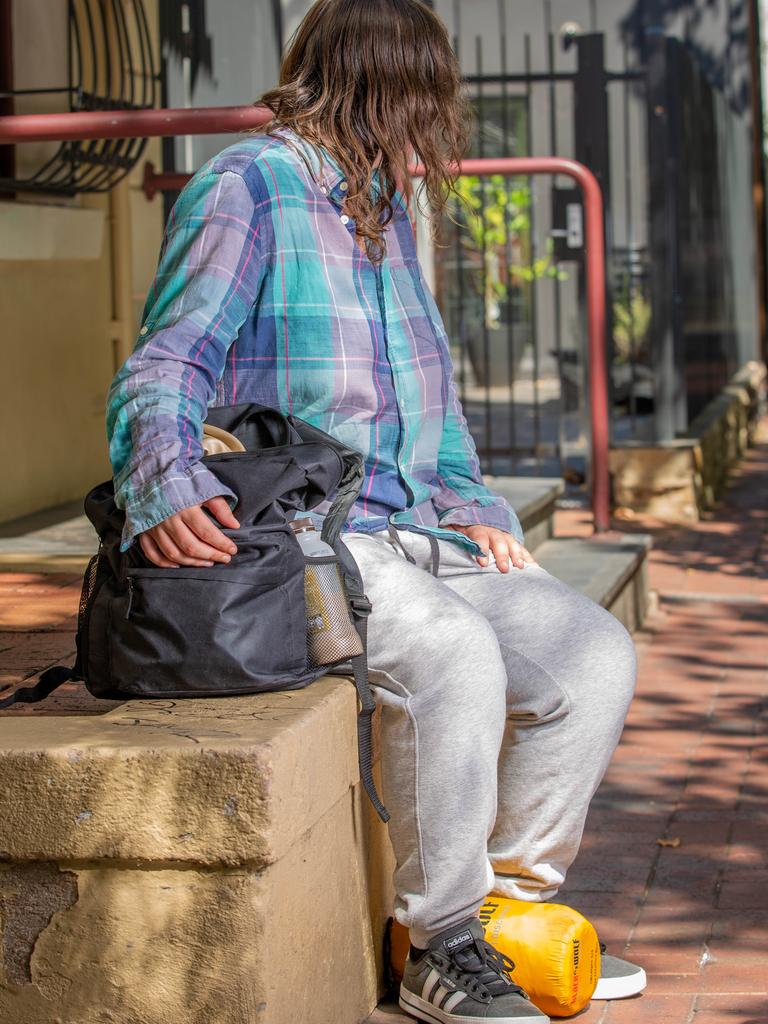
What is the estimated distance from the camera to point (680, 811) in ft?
14.0

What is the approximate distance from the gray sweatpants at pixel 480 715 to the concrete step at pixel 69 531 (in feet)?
7.01

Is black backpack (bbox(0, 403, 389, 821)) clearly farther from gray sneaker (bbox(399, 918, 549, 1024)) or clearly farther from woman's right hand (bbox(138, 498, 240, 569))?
gray sneaker (bbox(399, 918, 549, 1024))

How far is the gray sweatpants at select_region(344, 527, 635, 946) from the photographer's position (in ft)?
8.79

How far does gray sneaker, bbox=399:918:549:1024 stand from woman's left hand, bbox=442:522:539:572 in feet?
2.34

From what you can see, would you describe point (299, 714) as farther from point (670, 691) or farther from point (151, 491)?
point (670, 691)

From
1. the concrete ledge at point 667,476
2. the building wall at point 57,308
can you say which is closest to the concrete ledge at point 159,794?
the building wall at point 57,308

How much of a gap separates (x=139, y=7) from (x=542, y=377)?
34.2 ft

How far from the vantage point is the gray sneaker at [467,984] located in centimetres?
267

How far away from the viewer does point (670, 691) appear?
5559mm

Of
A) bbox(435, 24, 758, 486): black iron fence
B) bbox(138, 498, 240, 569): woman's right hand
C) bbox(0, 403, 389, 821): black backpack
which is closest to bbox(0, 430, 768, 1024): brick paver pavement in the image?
bbox(0, 403, 389, 821): black backpack

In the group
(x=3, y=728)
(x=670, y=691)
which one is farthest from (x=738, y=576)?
(x=3, y=728)

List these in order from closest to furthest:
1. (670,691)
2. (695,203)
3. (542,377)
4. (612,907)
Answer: (612,907) → (670,691) → (695,203) → (542,377)

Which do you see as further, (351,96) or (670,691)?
(670,691)

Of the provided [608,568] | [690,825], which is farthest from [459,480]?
[608,568]
